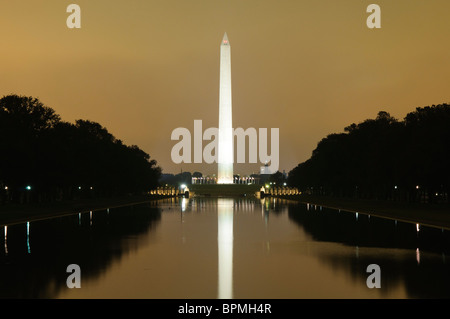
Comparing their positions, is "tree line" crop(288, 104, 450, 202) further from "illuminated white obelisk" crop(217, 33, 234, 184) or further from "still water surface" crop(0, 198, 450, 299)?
"still water surface" crop(0, 198, 450, 299)

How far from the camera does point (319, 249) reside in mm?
20969

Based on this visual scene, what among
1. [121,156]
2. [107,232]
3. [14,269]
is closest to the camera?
[14,269]

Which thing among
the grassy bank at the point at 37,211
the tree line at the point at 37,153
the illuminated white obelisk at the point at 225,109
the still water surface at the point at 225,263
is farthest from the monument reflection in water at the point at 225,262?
the illuminated white obelisk at the point at 225,109

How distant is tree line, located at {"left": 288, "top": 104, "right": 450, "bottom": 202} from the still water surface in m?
33.0

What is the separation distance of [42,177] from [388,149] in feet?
123

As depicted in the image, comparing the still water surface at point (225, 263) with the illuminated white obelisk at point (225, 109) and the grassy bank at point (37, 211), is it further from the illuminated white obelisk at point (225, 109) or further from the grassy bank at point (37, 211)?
the illuminated white obelisk at point (225, 109)

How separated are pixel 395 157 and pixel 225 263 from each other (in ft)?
194

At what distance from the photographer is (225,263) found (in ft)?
56.2

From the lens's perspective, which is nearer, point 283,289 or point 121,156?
point 283,289

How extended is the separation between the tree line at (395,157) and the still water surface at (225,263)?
33039 mm

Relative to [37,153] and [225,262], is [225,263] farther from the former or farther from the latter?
[37,153]

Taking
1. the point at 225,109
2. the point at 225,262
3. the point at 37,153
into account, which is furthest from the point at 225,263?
the point at 225,109

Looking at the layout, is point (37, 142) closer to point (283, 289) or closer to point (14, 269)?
point (14, 269)
